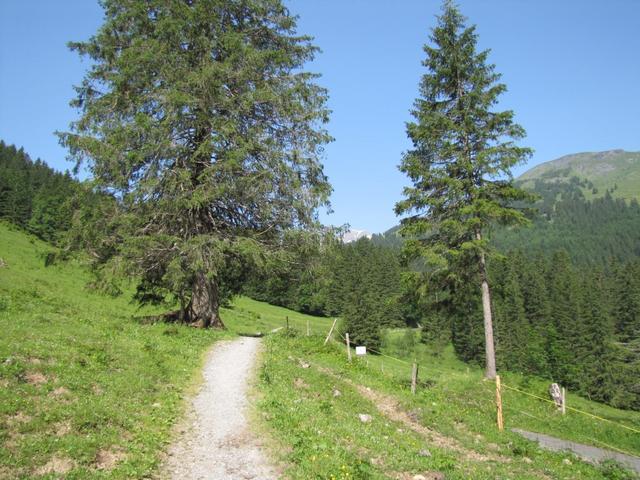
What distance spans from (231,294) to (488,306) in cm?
1299

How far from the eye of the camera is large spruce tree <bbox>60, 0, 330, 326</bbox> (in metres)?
19.0

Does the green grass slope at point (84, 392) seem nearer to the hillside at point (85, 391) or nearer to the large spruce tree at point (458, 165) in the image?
A: the hillside at point (85, 391)

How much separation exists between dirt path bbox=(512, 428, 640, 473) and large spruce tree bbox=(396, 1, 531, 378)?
538 centimetres

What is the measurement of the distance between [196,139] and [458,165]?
12451mm

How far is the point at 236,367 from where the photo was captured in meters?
14.5

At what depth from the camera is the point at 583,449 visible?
46.4 feet

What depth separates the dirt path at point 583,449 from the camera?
42.7 ft

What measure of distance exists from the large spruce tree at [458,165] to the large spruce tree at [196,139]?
4.98 m

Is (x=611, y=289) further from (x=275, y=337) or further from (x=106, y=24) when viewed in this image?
(x=106, y=24)

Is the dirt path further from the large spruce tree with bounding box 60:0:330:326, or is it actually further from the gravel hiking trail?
the large spruce tree with bounding box 60:0:330:326

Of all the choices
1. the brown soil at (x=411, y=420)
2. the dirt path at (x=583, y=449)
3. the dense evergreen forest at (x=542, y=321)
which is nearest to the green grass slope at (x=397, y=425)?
the brown soil at (x=411, y=420)

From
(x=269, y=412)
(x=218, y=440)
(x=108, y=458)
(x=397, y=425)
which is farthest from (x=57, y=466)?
(x=397, y=425)

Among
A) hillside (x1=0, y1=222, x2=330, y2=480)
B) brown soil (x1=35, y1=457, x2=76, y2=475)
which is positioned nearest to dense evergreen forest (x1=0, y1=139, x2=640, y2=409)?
hillside (x1=0, y1=222, x2=330, y2=480)

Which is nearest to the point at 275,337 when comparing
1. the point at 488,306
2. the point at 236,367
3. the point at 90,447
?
the point at 236,367
